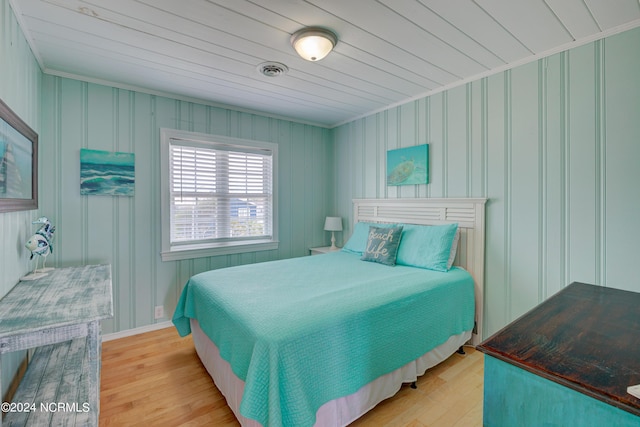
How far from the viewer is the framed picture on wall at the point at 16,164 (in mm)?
1502

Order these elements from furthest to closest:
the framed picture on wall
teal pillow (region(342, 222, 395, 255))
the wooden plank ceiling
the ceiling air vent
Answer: teal pillow (region(342, 222, 395, 255))
the ceiling air vent
the wooden plank ceiling
the framed picture on wall

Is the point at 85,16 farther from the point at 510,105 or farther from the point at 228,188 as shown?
the point at 510,105

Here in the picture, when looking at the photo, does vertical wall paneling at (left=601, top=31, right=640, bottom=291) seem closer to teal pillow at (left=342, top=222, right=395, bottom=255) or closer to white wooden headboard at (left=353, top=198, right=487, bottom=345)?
white wooden headboard at (left=353, top=198, right=487, bottom=345)

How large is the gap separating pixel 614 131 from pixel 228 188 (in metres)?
3.34

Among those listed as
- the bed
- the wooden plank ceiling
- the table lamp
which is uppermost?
the wooden plank ceiling

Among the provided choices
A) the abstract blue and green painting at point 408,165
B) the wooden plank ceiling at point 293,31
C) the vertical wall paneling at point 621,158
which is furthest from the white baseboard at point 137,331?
the vertical wall paneling at point 621,158

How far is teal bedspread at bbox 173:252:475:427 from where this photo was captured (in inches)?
52.8

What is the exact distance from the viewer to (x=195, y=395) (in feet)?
6.42

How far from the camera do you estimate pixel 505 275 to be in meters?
2.47

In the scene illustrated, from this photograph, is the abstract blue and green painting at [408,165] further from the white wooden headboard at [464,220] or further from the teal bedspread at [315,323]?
the teal bedspread at [315,323]

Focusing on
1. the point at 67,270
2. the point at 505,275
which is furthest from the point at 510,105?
the point at 67,270

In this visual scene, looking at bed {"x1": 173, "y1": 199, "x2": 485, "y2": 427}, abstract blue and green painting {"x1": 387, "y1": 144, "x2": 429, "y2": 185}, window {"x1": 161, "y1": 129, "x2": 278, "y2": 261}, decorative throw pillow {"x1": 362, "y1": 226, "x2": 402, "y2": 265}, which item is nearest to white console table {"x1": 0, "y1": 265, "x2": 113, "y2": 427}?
bed {"x1": 173, "y1": 199, "x2": 485, "y2": 427}

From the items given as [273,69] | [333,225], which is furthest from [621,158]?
[333,225]

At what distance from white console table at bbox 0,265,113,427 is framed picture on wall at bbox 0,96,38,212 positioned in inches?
19.6
